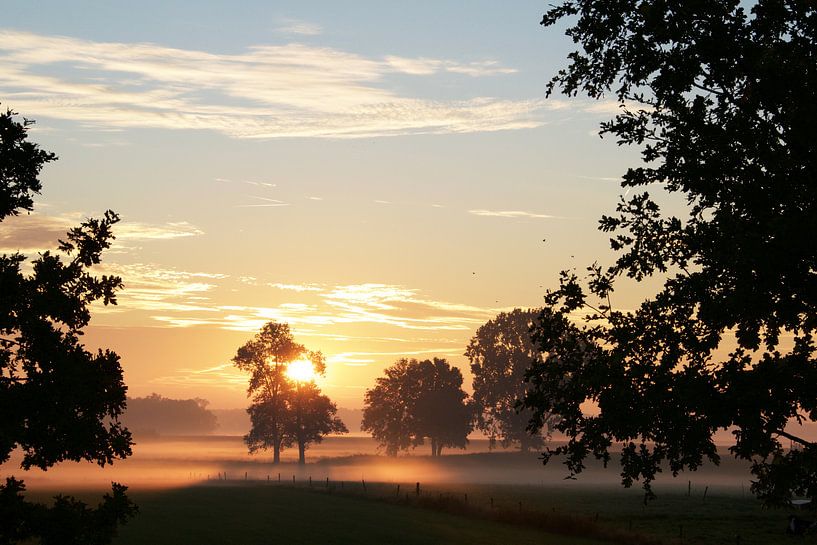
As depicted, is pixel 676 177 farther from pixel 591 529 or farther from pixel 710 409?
pixel 591 529

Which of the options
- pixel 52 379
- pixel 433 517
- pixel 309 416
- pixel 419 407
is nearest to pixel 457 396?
pixel 419 407

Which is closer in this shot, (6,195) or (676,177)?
(676,177)

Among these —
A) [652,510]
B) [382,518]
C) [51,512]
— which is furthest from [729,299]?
[652,510]

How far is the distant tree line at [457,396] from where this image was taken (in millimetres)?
140875

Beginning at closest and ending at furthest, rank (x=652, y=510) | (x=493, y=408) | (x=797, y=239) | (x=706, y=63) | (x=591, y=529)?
1. (x=797, y=239)
2. (x=706, y=63)
3. (x=591, y=529)
4. (x=652, y=510)
5. (x=493, y=408)

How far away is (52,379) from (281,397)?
96805 mm

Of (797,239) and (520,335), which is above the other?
(520,335)

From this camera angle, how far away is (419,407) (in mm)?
141500

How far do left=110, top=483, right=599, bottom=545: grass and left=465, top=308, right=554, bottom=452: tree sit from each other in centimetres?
7533

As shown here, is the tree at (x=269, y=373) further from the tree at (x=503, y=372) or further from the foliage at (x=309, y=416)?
the tree at (x=503, y=372)

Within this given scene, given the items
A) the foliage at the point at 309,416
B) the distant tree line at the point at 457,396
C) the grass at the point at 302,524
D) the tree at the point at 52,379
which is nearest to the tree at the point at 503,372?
the distant tree line at the point at 457,396

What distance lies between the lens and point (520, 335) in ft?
477

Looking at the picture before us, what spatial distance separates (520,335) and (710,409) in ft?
418

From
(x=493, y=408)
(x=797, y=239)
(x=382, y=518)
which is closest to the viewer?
(x=797, y=239)
